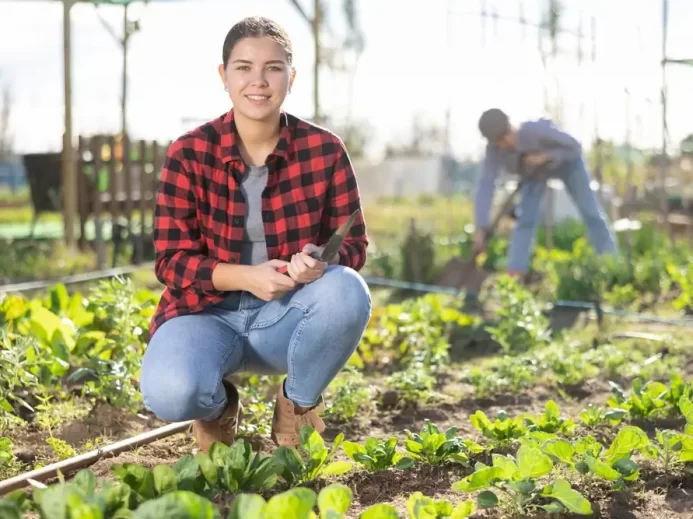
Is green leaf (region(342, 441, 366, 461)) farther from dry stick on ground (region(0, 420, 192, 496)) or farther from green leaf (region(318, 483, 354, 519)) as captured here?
dry stick on ground (region(0, 420, 192, 496))

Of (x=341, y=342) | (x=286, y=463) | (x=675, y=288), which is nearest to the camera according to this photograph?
(x=286, y=463)

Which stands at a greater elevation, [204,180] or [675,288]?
[204,180]

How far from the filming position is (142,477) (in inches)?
71.6

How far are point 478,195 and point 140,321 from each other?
328 centimetres

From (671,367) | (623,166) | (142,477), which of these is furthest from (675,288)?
(623,166)

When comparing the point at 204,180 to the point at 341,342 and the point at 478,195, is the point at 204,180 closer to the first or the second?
the point at 341,342

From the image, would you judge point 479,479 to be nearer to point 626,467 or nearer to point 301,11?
point 626,467

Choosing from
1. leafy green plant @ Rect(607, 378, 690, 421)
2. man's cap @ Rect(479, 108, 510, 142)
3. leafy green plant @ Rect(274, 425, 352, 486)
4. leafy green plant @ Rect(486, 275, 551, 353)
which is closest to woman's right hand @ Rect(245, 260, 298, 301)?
leafy green plant @ Rect(274, 425, 352, 486)

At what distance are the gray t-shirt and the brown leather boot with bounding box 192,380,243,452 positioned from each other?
1.19 ft

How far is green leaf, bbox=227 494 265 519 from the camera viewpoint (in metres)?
1.49

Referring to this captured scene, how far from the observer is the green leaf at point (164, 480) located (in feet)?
5.89

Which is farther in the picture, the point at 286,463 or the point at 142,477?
the point at 286,463

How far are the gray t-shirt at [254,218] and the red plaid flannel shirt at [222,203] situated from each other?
0.02 metres

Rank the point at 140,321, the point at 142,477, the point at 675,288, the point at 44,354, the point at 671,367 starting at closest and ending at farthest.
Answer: the point at 142,477 → the point at 44,354 → the point at 140,321 → the point at 671,367 → the point at 675,288
